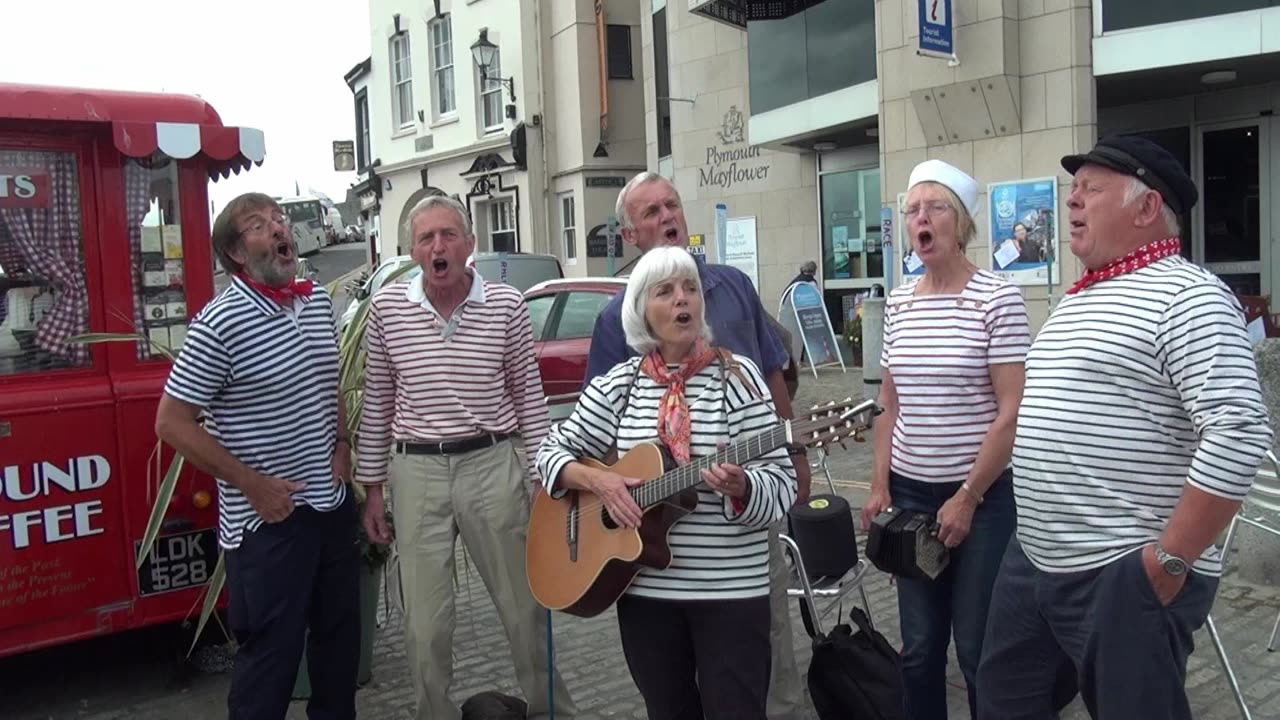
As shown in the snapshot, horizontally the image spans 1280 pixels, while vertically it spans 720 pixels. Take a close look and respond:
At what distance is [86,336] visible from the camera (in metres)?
4.20

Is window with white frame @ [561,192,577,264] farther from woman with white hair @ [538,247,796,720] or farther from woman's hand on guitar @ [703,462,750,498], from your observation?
woman's hand on guitar @ [703,462,750,498]

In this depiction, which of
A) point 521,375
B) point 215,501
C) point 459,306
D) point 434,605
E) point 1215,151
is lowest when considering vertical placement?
point 434,605

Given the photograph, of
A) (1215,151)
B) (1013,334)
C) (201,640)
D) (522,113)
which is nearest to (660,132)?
(522,113)


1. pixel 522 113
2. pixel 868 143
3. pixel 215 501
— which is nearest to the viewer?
pixel 215 501

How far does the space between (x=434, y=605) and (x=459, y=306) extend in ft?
3.50

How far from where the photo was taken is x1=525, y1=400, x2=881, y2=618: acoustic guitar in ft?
8.88

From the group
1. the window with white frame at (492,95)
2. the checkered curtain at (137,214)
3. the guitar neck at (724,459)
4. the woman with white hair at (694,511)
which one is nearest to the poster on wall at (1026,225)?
the checkered curtain at (137,214)

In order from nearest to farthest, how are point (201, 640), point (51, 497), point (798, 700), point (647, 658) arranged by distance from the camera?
point (647, 658)
point (798, 700)
point (51, 497)
point (201, 640)

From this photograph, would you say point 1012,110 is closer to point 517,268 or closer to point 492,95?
point 517,268

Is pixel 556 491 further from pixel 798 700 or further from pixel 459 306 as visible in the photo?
pixel 798 700

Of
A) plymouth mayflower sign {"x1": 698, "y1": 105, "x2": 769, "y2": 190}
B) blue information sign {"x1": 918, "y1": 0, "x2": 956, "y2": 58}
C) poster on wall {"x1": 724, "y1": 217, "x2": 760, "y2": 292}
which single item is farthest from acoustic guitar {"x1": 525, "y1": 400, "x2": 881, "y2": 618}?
plymouth mayflower sign {"x1": 698, "y1": 105, "x2": 769, "y2": 190}

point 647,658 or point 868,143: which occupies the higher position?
point 868,143

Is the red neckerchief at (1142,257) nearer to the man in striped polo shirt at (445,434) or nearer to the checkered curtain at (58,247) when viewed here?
the man in striped polo shirt at (445,434)

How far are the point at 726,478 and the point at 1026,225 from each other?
9.99 m
